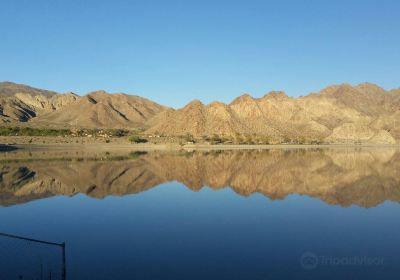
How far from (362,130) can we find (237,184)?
Answer: 155553mm

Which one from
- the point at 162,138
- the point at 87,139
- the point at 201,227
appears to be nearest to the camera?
the point at 201,227

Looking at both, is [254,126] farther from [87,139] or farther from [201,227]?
[201,227]

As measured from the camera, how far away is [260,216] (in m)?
24.2

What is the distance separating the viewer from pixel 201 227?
21.0 metres

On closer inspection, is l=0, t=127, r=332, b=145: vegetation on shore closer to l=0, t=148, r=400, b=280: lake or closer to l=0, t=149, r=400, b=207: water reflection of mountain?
l=0, t=149, r=400, b=207: water reflection of mountain

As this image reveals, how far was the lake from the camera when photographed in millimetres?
14547

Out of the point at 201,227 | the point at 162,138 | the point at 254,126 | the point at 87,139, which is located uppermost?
the point at 254,126

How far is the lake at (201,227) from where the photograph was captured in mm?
14547

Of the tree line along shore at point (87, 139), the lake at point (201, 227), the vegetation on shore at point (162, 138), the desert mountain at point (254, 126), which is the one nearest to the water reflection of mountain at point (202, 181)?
the lake at point (201, 227)

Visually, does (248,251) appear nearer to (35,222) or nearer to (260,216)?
(260,216)

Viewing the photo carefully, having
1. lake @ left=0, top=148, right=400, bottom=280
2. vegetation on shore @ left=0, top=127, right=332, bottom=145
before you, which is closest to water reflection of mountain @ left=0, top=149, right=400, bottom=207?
lake @ left=0, top=148, right=400, bottom=280

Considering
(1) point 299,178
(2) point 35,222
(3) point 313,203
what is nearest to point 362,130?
(1) point 299,178

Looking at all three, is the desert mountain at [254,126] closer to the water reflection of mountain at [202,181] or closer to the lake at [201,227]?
the water reflection of mountain at [202,181]

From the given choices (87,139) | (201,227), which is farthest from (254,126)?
(201,227)
